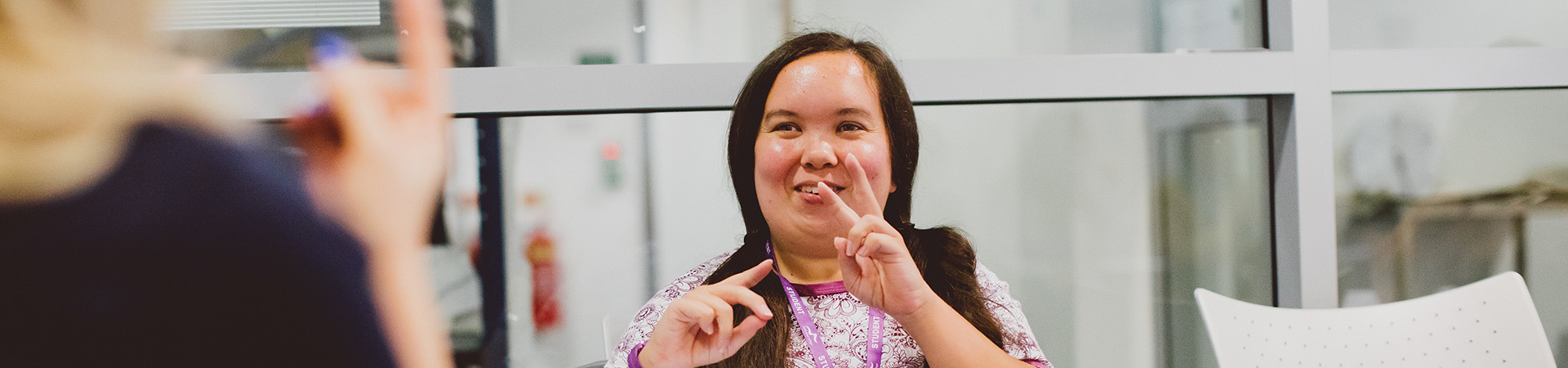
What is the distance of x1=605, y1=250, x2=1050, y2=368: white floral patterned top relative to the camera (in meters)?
1.19

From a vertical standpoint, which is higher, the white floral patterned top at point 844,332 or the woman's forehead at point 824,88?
the woman's forehead at point 824,88

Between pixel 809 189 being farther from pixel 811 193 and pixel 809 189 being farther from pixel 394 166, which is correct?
pixel 394 166

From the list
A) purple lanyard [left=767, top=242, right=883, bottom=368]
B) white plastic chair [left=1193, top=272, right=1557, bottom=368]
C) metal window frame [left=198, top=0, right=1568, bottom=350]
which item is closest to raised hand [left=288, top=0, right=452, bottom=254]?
purple lanyard [left=767, top=242, right=883, bottom=368]

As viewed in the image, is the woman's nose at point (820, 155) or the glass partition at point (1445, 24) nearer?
the woman's nose at point (820, 155)

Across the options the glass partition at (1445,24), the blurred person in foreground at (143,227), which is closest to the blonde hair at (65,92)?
the blurred person in foreground at (143,227)

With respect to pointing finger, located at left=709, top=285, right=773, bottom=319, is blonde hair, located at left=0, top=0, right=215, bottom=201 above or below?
above

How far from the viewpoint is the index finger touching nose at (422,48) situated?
381mm

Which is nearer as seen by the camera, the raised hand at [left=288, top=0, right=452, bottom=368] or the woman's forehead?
the raised hand at [left=288, top=0, right=452, bottom=368]

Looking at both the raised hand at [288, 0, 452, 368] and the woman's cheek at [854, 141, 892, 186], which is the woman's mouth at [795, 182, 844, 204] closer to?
the woman's cheek at [854, 141, 892, 186]

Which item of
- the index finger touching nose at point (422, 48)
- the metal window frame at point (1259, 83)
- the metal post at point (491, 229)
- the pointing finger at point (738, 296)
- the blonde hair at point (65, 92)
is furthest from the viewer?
the metal post at point (491, 229)

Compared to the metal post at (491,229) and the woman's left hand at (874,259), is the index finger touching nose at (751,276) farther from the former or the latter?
the metal post at (491,229)

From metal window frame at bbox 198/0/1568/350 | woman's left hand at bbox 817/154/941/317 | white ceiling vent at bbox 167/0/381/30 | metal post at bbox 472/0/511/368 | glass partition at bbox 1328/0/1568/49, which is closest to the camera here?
woman's left hand at bbox 817/154/941/317

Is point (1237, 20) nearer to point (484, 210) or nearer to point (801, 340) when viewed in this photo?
point (801, 340)

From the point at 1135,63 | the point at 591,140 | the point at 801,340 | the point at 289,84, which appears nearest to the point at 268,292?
the point at 801,340
